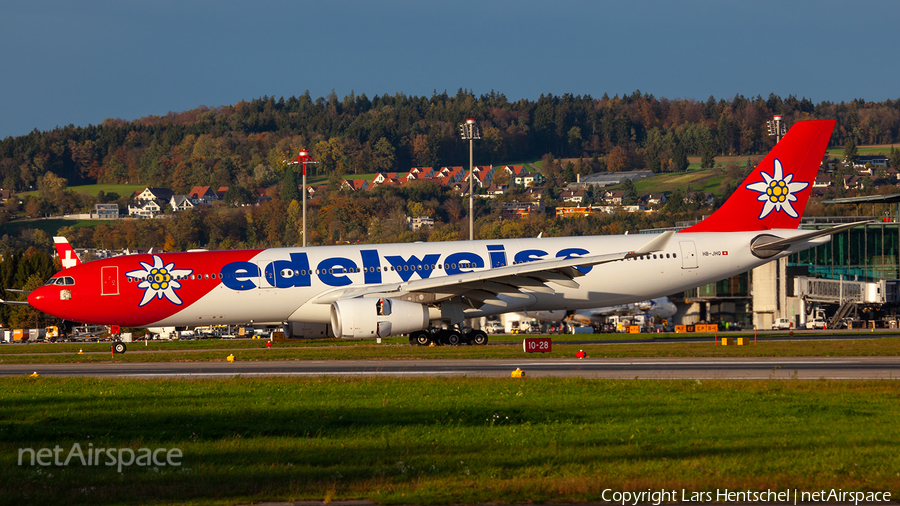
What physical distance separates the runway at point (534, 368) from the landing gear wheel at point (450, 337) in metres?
5.70

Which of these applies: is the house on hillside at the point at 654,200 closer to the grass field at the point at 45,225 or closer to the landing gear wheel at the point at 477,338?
the grass field at the point at 45,225

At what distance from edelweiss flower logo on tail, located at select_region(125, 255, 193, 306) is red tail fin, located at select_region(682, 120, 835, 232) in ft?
62.7

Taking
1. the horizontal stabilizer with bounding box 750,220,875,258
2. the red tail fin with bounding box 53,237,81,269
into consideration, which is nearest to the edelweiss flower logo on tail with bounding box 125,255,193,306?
the horizontal stabilizer with bounding box 750,220,875,258

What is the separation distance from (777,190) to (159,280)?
76.4 ft

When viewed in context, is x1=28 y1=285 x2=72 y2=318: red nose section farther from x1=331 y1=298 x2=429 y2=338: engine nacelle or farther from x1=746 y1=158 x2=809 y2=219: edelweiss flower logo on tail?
x1=746 y1=158 x2=809 y2=219: edelweiss flower logo on tail

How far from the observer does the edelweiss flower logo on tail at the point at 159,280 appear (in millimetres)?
29844

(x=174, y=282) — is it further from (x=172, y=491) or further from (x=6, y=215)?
(x=6, y=215)

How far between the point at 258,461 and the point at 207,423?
9.38ft

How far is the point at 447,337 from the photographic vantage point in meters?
31.1

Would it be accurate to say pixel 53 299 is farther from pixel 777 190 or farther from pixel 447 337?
pixel 777 190

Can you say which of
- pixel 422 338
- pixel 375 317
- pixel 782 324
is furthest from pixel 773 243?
pixel 782 324

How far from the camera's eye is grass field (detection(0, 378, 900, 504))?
9.28 metres

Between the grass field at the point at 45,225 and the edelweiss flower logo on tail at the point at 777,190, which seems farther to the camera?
the grass field at the point at 45,225

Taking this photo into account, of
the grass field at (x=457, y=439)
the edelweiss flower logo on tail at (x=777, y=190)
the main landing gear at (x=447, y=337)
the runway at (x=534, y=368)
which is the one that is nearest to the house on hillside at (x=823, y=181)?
the edelweiss flower logo on tail at (x=777, y=190)
